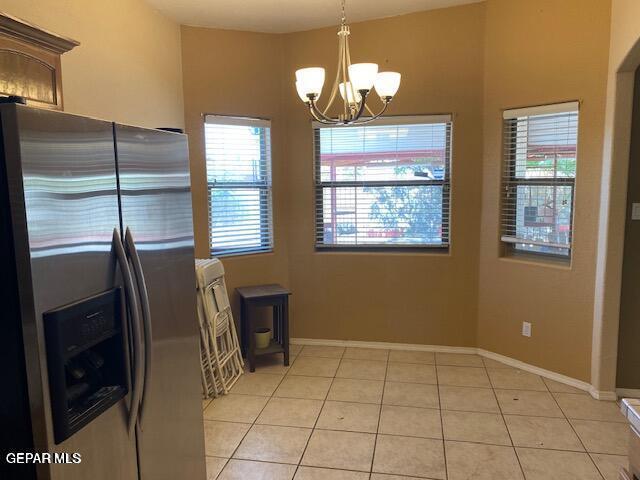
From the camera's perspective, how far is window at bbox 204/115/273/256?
152 inches

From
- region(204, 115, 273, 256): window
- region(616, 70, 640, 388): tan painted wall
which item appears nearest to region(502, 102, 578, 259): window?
region(616, 70, 640, 388): tan painted wall

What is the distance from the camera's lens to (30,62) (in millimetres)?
1829

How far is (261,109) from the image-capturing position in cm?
397

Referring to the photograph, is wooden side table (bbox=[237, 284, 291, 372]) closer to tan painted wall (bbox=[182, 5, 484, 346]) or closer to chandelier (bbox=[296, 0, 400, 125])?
tan painted wall (bbox=[182, 5, 484, 346])

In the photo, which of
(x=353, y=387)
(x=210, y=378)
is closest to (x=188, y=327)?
(x=210, y=378)

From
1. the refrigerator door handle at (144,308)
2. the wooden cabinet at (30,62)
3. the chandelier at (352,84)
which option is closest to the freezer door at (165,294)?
the refrigerator door handle at (144,308)

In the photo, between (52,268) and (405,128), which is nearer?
(52,268)

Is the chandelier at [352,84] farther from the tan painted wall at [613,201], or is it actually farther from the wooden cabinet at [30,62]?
the tan painted wall at [613,201]

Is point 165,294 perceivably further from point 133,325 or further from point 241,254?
point 241,254

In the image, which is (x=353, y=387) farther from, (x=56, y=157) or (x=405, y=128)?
(x=56, y=157)

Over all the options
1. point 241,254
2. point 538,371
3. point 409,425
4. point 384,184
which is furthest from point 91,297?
point 538,371

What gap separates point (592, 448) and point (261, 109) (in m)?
3.28

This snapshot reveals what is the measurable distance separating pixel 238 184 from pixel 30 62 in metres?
2.19

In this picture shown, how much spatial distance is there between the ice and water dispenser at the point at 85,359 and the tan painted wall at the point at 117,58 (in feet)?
5.34
